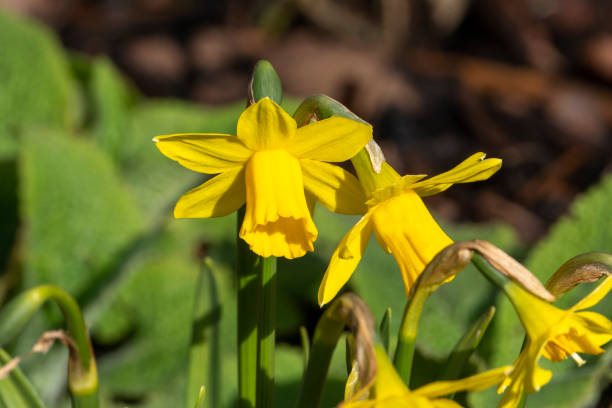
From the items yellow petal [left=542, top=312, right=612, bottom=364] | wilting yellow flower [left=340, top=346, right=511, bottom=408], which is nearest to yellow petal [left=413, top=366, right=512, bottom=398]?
wilting yellow flower [left=340, top=346, right=511, bottom=408]

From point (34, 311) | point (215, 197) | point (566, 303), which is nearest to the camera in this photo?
point (34, 311)

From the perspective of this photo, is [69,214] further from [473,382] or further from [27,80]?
[473,382]

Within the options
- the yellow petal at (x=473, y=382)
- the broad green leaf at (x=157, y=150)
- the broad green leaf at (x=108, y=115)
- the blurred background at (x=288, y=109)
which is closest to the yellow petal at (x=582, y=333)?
the yellow petal at (x=473, y=382)

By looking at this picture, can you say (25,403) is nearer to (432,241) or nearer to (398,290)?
(432,241)

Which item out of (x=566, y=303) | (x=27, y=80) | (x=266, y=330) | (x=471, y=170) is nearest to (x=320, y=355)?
(x=266, y=330)

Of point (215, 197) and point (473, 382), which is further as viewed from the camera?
point (215, 197)

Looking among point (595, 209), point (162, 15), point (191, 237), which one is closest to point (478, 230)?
point (595, 209)

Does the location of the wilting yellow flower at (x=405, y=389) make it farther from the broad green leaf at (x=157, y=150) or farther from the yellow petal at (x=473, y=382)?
the broad green leaf at (x=157, y=150)

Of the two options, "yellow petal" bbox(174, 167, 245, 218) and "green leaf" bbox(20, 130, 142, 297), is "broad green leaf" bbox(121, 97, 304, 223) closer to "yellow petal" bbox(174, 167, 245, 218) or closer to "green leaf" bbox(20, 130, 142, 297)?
"green leaf" bbox(20, 130, 142, 297)

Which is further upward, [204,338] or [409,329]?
[409,329]
